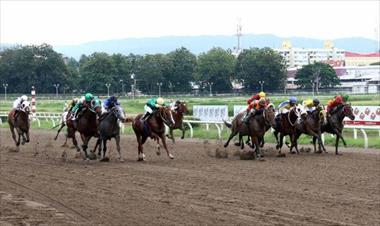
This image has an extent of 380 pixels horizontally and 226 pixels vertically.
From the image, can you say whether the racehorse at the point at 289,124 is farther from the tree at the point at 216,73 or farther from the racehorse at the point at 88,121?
the tree at the point at 216,73

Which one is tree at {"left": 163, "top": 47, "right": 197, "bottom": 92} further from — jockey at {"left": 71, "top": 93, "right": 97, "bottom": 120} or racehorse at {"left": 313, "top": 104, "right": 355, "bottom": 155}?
jockey at {"left": 71, "top": 93, "right": 97, "bottom": 120}

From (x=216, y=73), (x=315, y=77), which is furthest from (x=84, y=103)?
(x=315, y=77)

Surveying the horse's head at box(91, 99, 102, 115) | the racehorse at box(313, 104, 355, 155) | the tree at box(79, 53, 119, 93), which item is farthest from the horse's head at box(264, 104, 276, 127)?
the tree at box(79, 53, 119, 93)

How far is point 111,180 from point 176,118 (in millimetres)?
7955

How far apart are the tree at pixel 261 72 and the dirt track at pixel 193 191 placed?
46667mm

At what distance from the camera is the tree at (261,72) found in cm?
6366

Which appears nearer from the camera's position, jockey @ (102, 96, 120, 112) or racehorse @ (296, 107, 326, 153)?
jockey @ (102, 96, 120, 112)

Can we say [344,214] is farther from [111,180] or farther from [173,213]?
[111,180]

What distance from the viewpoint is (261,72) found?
211 feet

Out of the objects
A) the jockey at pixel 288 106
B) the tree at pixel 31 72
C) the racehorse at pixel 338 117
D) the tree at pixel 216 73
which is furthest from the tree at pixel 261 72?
the jockey at pixel 288 106

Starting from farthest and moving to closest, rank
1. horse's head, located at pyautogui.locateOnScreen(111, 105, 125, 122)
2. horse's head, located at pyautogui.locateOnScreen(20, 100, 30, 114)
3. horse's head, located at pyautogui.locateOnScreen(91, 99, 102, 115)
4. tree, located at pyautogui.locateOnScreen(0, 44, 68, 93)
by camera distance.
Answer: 1. tree, located at pyautogui.locateOnScreen(0, 44, 68, 93)
2. horse's head, located at pyautogui.locateOnScreen(20, 100, 30, 114)
3. horse's head, located at pyautogui.locateOnScreen(91, 99, 102, 115)
4. horse's head, located at pyautogui.locateOnScreen(111, 105, 125, 122)

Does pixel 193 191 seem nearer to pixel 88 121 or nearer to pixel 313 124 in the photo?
pixel 88 121

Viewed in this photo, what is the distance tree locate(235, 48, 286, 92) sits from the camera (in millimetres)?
63656

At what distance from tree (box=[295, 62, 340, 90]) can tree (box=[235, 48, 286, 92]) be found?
22.5ft
